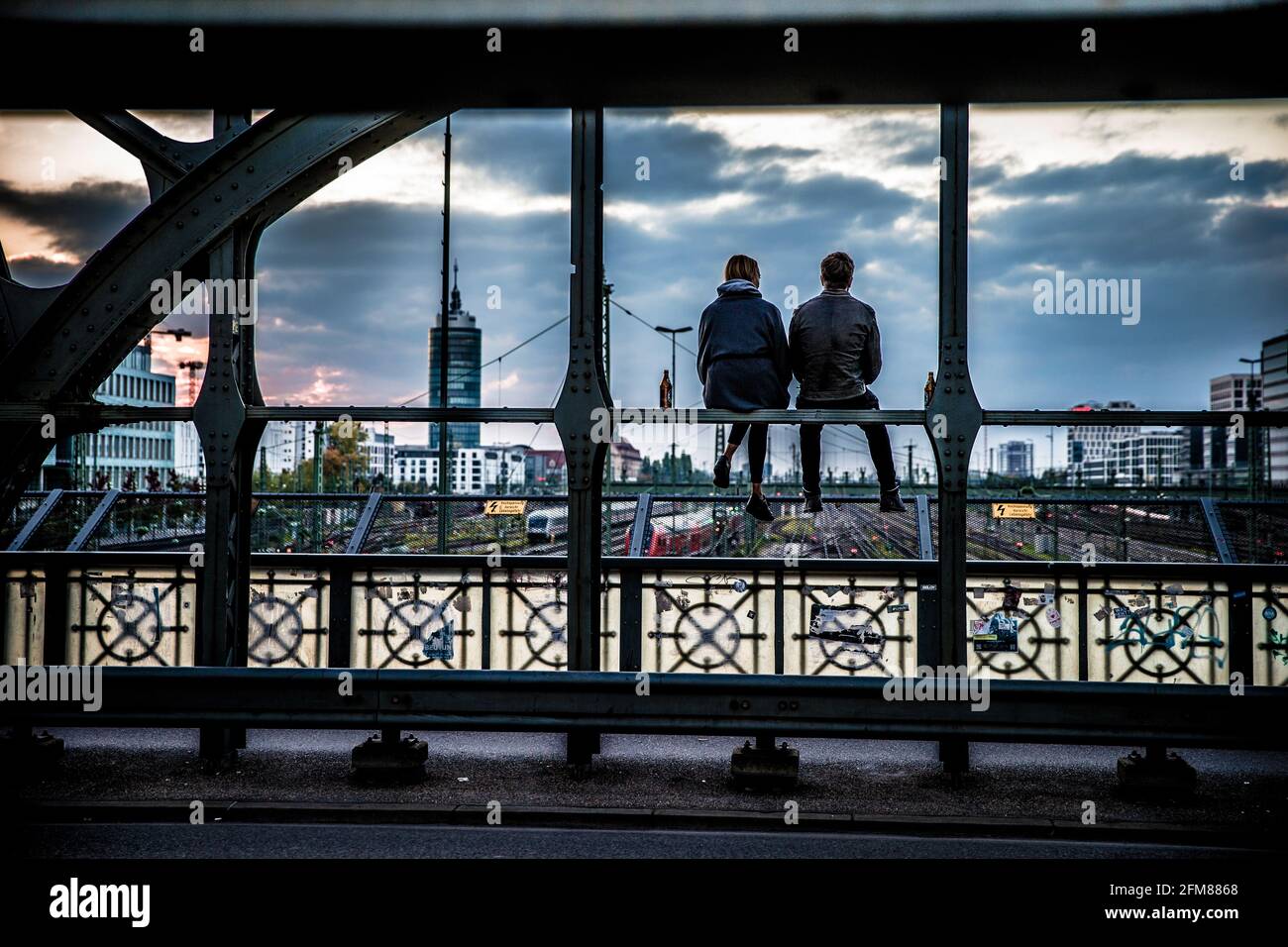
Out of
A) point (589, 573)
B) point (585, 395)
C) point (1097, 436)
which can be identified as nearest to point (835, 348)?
point (585, 395)

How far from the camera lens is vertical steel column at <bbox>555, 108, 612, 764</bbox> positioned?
20.4 ft

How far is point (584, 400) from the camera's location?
625cm

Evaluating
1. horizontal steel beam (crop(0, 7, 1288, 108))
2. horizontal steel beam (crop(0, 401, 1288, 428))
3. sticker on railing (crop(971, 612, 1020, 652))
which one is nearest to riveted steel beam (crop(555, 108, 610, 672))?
horizontal steel beam (crop(0, 401, 1288, 428))

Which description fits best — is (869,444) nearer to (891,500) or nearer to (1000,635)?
(891,500)

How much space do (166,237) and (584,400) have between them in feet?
9.99

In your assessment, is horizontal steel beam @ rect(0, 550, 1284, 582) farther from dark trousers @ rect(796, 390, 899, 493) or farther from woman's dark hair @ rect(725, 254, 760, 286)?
woman's dark hair @ rect(725, 254, 760, 286)

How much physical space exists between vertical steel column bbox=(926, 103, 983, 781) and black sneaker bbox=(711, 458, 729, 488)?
148cm

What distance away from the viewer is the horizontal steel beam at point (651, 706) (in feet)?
17.6

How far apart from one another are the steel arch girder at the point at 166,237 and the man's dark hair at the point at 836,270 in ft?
9.41

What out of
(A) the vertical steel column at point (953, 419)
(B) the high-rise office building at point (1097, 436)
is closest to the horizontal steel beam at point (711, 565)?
(B) the high-rise office building at point (1097, 436)

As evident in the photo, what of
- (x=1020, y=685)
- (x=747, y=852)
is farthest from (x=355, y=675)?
(x=1020, y=685)

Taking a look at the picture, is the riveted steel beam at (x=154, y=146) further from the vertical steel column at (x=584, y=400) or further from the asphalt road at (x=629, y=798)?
the asphalt road at (x=629, y=798)
